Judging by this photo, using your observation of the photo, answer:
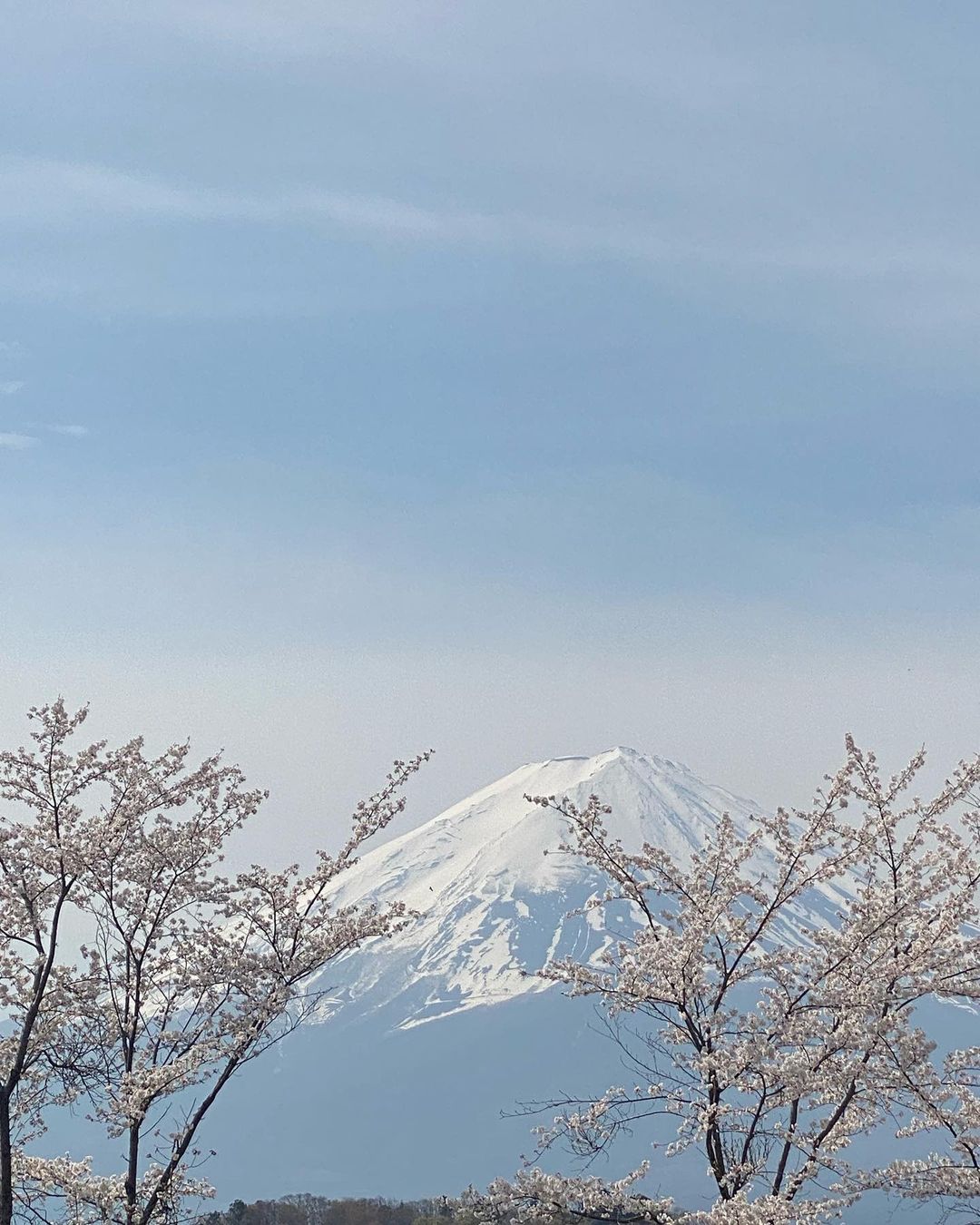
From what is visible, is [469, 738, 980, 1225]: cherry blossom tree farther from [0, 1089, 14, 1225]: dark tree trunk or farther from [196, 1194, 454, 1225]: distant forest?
[196, 1194, 454, 1225]: distant forest

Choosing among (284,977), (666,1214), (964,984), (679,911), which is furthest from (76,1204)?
(964,984)

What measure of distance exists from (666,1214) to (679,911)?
6.15 feet

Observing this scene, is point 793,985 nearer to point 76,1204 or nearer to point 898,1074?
point 898,1074

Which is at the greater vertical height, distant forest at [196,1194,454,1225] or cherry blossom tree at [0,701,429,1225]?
cherry blossom tree at [0,701,429,1225]

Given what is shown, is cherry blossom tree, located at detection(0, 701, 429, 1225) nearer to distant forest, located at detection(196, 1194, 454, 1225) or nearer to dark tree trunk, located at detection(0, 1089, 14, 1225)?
dark tree trunk, located at detection(0, 1089, 14, 1225)

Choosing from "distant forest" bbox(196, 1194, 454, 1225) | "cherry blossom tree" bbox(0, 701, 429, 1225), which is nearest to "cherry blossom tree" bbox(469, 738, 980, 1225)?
"cherry blossom tree" bbox(0, 701, 429, 1225)

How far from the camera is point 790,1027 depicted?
7.49 meters

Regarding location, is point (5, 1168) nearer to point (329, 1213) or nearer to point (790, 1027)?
point (790, 1027)

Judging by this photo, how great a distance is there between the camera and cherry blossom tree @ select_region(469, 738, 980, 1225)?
288 inches

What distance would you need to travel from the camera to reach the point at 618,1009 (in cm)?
789

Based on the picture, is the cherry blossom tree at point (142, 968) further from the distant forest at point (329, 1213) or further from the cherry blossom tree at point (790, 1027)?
the distant forest at point (329, 1213)

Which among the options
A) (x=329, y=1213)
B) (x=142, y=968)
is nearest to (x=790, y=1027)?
(x=142, y=968)

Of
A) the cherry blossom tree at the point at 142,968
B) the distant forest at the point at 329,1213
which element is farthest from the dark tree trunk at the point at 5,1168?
the distant forest at the point at 329,1213

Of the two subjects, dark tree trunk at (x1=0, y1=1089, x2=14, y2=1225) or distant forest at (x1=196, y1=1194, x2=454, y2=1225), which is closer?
dark tree trunk at (x1=0, y1=1089, x2=14, y2=1225)
